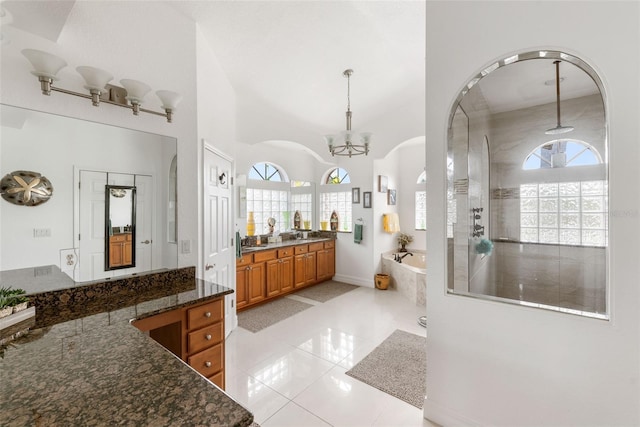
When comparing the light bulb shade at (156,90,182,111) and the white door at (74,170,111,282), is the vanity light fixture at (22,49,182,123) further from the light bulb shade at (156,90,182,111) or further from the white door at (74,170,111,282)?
the white door at (74,170,111,282)

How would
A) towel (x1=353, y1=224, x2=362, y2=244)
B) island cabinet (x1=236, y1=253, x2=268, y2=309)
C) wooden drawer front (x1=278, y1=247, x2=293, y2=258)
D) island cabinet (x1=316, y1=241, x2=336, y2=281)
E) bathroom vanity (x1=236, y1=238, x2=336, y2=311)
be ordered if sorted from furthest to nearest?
island cabinet (x1=316, y1=241, x2=336, y2=281) < towel (x1=353, y1=224, x2=362, y2=244) < wooden drawer front (x1=278, y1=247, x2=293, y2=258) < bathroom vanity (x1=236, y1=238, x2=336, y2=311) < island cabinet (x1=236, y1=253, x2=268, y2=309)

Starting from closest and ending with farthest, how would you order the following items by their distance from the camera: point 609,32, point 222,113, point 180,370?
1. point 180,370
2. point 609,32
3. point 222,113

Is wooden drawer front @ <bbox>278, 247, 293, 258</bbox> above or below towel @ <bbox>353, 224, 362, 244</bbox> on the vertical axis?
below

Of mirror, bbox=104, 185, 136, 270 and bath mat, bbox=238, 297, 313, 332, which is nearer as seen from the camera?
mirror, bbox=104, 185, 136, 270

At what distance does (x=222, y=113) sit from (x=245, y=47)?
28.6 inches

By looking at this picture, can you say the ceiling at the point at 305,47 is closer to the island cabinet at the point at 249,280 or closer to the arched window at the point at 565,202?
the arched window at the point at 565,202

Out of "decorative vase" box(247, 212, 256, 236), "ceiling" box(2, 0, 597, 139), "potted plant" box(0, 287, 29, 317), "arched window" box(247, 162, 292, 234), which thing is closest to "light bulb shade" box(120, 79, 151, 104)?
"ceiling" box(2, 0, 597, 139)

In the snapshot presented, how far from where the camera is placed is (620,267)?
1.37m

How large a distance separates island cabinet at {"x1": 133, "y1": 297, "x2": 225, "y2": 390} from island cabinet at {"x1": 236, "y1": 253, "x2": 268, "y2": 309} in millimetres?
1931

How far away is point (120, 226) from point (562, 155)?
9.81 ft

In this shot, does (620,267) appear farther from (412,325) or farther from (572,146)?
(412,325)

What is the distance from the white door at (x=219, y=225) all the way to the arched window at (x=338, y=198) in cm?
270

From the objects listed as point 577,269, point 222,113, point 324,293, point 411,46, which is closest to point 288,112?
point 222,113

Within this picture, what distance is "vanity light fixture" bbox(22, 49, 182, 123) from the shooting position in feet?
4.86
